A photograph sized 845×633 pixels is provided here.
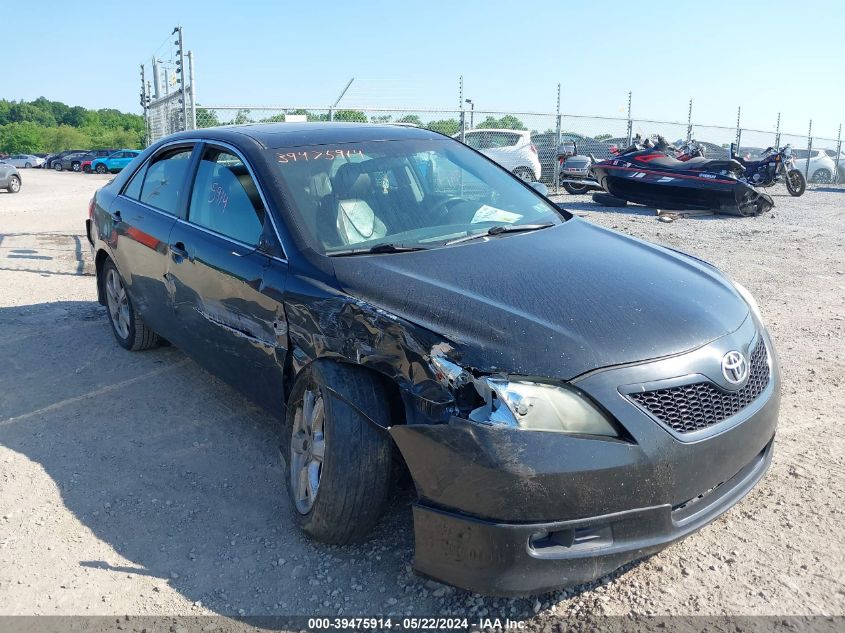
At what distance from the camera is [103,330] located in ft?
19.8

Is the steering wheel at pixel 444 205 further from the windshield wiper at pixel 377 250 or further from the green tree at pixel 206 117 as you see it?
the green tree at pixel 206 117

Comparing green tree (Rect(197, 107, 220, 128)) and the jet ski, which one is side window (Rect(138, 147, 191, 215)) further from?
the jet ski

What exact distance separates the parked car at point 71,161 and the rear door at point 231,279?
50832 millimetres

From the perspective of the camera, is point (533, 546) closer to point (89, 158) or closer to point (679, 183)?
point (679, 183)

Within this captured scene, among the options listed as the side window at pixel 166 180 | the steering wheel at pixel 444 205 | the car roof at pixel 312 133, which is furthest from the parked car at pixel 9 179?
the steering wheel at pixel 444 205

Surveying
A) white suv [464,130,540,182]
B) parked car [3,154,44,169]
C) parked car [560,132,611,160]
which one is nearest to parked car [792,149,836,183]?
parked car [560,132,611,160]

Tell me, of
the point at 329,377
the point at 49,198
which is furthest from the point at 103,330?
the point at 49,198

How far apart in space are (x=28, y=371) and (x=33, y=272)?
12.4 ft

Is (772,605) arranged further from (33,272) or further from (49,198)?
(49,198)

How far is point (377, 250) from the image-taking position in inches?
124

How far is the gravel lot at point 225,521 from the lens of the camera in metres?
2.62

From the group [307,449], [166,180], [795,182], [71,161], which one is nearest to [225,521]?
[307,449]

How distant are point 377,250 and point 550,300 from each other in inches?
33.4

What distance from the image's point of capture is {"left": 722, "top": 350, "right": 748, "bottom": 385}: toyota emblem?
Result: 2.55 meters
